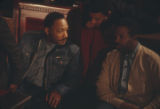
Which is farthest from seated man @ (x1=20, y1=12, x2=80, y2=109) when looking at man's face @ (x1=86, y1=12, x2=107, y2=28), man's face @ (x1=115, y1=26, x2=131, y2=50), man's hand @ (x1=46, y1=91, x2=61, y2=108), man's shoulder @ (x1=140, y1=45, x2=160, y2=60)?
man's shoulder @ (x1=140, y1=45, x2=160, y2=60)

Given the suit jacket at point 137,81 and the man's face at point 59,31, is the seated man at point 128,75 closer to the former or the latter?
the suit jacket at point 137,81

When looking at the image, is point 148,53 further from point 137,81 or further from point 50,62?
point 50,62

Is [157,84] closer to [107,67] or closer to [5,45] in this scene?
[107,67]

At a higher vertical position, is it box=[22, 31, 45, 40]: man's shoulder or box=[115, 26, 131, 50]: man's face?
box=[115, 26, 131, 50]: man's face

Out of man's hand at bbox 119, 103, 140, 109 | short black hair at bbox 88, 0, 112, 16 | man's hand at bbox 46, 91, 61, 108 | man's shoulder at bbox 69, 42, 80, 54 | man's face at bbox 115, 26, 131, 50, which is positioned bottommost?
man's hand at bbox 46, 91, 61, 108

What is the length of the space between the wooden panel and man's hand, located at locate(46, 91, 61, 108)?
0.59 meters

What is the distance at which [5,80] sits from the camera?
175 cm

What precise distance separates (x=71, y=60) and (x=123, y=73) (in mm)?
424

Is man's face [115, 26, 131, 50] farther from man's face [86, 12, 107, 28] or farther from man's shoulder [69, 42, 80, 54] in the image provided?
man's shoulder [69, 42, 80, 54]

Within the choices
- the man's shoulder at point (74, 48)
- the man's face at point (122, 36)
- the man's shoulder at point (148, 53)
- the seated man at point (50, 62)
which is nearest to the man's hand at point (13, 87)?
the seated man at point (50, 62)

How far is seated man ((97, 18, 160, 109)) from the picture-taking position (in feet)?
4.76

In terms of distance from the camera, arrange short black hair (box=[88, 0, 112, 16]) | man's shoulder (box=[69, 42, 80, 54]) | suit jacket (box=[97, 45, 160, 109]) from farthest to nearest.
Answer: man's shoulder (box=[69, 42, 80, 54]) → short black hair (box=[88, 0, 112, 16]) → suit jacket (box=[97, 45, 160, 109])

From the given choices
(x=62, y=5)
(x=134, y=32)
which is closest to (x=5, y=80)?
(x=62, y=5)

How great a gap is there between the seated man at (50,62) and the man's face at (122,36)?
0.38 metres
